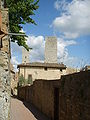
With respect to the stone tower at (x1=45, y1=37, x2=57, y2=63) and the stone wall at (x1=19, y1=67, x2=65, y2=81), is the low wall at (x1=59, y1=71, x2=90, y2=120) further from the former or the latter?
the stone tower at (x1=45, y1=37, x2=57, y2=63)

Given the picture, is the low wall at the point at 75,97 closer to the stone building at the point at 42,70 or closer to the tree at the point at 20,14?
the tree at the point at 20,14

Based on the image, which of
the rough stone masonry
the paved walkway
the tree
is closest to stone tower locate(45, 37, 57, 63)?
the tree

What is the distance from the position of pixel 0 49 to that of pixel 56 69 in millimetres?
36588

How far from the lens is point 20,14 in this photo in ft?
62.9

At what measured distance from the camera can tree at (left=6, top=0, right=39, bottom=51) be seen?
1814 cm

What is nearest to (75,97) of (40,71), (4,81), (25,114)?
(4,81)

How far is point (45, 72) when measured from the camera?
4106 cm

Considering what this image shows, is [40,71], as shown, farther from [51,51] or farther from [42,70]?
[51,51]

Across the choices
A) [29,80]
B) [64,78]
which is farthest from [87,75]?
[29,80]

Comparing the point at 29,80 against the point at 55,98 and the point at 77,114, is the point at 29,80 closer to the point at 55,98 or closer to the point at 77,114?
the point at 55,98

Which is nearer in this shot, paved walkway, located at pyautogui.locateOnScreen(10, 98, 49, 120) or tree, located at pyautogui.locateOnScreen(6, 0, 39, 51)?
paved walkway, located at pyautogui.locateOnScreen(10, 98, 49, 120)

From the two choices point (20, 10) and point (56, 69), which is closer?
point (20, 10)

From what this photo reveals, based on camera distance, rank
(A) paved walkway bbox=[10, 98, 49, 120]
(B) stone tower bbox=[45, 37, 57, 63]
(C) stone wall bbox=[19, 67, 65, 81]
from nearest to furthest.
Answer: (A) paved walkway bbox=[10, 98, 49, 120], (C) stone wall bbox=[19, 67, 65, 81], (B) stone tower bbox=[45, 37, 57, 63]

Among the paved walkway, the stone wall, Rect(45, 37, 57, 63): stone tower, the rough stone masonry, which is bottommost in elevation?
the paved walkway
